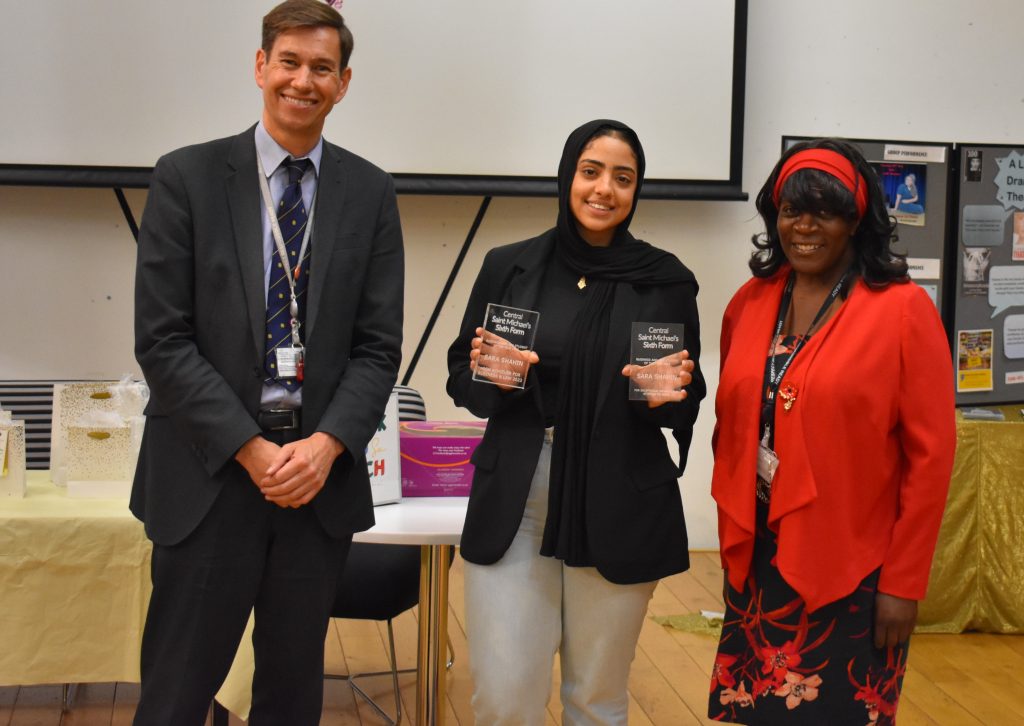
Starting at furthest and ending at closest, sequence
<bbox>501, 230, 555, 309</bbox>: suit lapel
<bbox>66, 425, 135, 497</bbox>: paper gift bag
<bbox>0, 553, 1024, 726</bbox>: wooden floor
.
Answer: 1. <bbox>0, 553, 1024, 726</bbox>: wooden floor
2. <bbox>66, 425, 135, 497</bbox>: paper gift bag
3. <bbox>501, 230, 555, 309</bbox>: suit lapel

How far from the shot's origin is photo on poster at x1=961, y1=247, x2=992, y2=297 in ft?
15.8

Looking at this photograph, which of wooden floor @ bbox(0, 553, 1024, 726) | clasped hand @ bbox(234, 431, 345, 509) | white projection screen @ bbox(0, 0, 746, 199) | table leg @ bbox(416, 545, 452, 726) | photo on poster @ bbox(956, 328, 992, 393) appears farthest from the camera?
photo on poster @ bbox(956, 328, 992, 393)

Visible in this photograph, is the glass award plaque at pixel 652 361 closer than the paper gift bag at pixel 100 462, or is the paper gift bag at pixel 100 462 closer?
the glass award plaque at pixel 652 361

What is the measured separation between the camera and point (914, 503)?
2068 millimetres

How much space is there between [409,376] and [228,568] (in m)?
2.87

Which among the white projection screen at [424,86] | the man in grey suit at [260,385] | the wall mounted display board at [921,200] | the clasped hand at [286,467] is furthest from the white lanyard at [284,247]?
the wall mounted display board at [921,200]

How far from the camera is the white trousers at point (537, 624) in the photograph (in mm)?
2256

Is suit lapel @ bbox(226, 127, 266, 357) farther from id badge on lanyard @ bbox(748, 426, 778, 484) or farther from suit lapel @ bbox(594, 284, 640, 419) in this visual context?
id badge on lanyard @ bbox(748, 426, 778, 484)

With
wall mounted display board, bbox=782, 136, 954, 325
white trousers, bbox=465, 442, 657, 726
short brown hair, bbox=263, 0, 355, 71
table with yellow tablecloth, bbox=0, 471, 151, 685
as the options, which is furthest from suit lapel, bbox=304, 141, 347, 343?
wall mounted display board, bbox=782, 136, 954, 325

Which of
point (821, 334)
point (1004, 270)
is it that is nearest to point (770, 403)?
point (821, 334)

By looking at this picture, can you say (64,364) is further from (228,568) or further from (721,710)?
(721,710)

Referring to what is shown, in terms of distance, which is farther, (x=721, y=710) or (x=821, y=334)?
(x=721, y=710)

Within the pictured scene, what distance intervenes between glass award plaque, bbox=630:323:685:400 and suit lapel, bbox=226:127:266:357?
717mm

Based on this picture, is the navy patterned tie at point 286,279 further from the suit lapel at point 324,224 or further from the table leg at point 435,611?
the table leg at point 435,611
